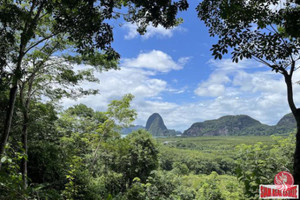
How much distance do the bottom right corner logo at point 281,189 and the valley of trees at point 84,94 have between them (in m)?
0.08

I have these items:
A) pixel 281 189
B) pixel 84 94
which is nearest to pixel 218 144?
pixel 84 94

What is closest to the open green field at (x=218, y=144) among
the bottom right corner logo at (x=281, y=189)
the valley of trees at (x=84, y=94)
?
the valley of trees at (x=84, y=94)

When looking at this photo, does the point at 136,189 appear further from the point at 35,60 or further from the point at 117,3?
the point at 117,3

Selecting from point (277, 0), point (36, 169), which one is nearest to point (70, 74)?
point (36, 169)

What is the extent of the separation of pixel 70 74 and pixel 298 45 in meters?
6.52

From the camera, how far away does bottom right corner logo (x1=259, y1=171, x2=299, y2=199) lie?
1.62m

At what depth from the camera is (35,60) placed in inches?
244

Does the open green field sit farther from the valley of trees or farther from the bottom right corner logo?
the bottom right corner logo

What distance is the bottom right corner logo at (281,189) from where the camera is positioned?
1.62 meters

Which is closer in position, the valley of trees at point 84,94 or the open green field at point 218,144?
the valley of trees at point 84,94

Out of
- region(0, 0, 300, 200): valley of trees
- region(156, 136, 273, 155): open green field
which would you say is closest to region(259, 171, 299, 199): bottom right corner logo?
region(0, 0, 300, 200): valley of trees

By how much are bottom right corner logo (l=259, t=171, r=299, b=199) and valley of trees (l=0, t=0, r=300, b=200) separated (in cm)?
8

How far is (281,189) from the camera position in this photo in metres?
1.67

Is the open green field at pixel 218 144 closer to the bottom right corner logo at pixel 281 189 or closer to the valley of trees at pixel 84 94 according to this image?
the valley of trees at pixel 84 94
